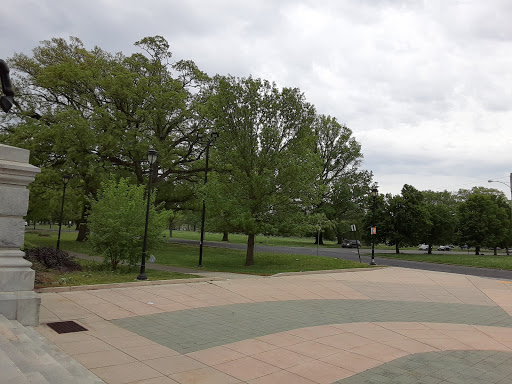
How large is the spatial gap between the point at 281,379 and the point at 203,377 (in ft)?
3.33

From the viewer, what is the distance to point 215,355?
5918 mm

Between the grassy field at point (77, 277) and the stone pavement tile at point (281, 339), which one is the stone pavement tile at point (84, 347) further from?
the grassy field at point (77, 277)

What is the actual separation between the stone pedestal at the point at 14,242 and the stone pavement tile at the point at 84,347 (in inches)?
46.3

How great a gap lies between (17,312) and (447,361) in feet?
23.3

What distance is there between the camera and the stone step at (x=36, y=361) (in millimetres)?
4125

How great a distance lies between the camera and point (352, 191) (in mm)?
51781

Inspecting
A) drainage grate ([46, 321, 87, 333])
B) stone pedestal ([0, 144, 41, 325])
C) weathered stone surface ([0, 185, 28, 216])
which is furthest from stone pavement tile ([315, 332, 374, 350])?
weathered stone surface ([0, 185, 28, 216])

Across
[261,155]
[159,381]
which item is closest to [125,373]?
[159,381]

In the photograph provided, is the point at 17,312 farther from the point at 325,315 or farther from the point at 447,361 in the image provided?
the point at 447,361

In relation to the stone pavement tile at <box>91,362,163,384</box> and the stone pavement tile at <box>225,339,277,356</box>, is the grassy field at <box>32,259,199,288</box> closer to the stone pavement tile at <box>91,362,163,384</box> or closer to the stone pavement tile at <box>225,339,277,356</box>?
the stone pavement tile at <box>91,362,163,384</box>

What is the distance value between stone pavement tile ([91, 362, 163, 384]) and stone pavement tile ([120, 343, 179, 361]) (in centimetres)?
36

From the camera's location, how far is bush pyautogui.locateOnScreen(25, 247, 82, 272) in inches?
547

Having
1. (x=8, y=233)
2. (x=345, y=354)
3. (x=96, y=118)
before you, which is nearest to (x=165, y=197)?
(x=96, y=118)

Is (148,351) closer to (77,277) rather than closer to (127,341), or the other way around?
(127,341)
